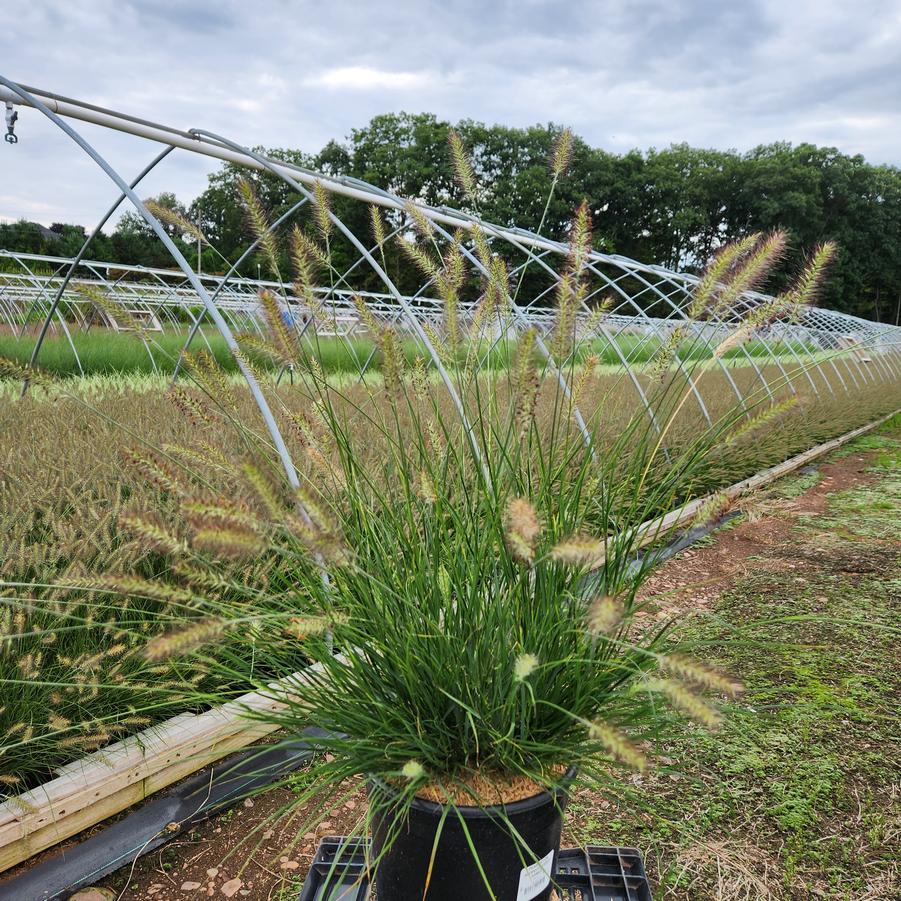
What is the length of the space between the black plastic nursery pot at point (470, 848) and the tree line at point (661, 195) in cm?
3066

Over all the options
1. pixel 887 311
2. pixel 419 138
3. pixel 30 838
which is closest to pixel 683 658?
pixel 30 838

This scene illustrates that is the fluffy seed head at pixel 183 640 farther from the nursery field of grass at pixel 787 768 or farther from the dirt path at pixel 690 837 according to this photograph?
the nursery field of grass at pixel 787 768

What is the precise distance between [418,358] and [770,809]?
1.83m

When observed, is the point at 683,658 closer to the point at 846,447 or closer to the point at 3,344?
the point at 846,447

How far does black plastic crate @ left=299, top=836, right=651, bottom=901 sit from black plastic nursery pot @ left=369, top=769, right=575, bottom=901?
188mm

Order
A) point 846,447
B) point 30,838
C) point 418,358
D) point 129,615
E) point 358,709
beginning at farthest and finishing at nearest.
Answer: point 846,447
point 129,615
point 30,838
point 418,358
point 358,709

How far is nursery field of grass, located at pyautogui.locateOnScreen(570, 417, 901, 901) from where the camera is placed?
205cm

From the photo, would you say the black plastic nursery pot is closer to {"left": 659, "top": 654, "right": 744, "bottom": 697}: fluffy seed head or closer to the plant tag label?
the plant tag label

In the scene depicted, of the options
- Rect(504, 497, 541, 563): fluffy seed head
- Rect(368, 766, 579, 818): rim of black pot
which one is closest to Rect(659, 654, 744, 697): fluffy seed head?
Rect(504, 497, 541, 563): fluffy seed head

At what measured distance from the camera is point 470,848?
146 cm

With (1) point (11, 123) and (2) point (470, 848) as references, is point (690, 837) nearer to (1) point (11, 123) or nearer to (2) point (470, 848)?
(2) point (470, 848)

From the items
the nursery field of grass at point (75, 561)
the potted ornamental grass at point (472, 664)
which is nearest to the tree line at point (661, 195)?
the nursery field of grass at point (75, 561)

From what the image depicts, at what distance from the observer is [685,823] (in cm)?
226

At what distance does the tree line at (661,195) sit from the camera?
3644 centimetres
